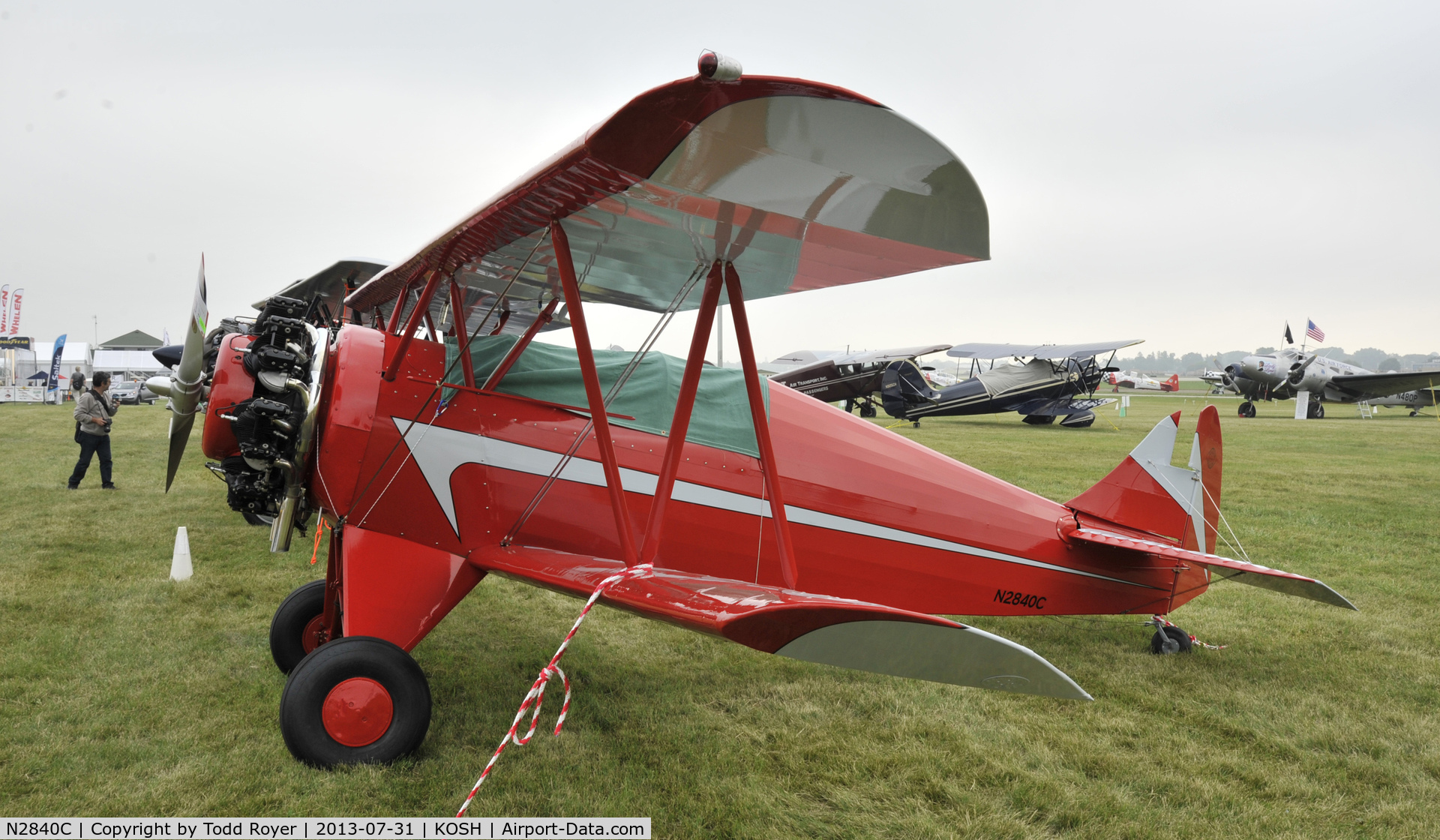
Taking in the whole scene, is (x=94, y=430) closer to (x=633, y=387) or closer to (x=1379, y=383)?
(x=633, y=387)

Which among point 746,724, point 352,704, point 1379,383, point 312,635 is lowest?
point 746,724

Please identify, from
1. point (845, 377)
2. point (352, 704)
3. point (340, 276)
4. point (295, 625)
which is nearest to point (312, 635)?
point (295, 625)

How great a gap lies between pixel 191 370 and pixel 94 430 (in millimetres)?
8824

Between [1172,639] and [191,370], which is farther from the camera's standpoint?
[1172,639]

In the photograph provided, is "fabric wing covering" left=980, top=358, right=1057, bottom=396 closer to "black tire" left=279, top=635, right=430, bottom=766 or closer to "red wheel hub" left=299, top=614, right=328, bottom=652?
"red wheel hub" left=299, top=614, right=328, bottom=652

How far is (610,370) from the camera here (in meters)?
3.97

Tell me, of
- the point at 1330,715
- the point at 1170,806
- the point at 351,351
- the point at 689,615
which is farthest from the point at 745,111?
the point at 1330,715

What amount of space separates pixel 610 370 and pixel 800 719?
6.43 ft

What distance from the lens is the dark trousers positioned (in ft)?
33.9

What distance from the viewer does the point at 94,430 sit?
408 inches

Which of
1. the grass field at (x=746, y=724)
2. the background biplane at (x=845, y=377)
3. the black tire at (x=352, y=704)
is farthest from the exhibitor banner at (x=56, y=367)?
the black tire at (x=352, y=704)

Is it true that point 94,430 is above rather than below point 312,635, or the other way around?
above

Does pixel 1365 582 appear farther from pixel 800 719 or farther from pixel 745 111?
pixel 745 111

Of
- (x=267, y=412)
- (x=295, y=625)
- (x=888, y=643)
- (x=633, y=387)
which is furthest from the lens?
(x=295, y=625)
